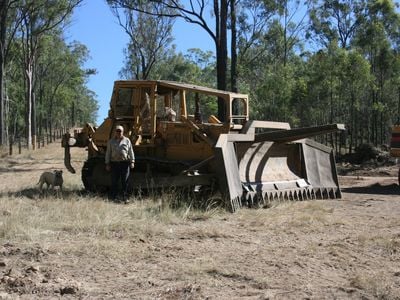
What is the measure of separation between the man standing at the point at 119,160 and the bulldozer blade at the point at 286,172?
244 cm

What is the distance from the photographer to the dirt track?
5898 millimetres

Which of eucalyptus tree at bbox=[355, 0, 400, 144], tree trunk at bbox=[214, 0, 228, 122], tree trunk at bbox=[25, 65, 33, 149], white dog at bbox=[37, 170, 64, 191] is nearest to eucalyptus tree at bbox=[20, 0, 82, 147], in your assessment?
tree trunk at bbox=[25, 65, 33, 149]

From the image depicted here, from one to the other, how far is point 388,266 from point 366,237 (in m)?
1.67

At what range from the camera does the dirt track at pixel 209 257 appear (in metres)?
5.90

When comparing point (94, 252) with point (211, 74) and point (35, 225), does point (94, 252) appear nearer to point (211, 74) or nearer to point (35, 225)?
point (35, 225)

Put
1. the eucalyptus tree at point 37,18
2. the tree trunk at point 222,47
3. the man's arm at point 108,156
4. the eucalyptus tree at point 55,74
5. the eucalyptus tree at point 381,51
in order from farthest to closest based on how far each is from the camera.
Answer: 1. the eucalyptus tree at point 55,74
2. the eucalyptus tree at point 381,51
3. the eucalyptus tree at point 37,18
4. the tree trunk at point 222,47
5. the man's arm at point 108,156

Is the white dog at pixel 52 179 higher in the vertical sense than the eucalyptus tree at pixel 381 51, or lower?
lower

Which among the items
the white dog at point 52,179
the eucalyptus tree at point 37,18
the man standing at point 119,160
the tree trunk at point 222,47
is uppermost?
the eucalyptus tree at point 37,18

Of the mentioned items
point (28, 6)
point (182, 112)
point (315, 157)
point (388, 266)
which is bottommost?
point (388, 266)

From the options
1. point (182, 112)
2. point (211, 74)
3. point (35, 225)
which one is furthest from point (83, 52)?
point (35, 225)

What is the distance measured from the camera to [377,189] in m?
17.4

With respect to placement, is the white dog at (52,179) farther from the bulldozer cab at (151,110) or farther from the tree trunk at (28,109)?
the tree trunk at (28,109)

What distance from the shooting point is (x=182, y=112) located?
45.0ft

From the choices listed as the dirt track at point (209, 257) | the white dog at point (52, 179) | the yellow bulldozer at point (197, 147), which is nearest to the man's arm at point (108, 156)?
the yellow bulldozer at point (197, 147)
